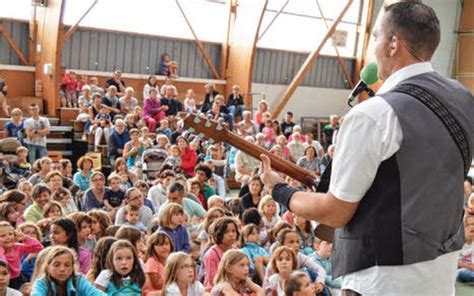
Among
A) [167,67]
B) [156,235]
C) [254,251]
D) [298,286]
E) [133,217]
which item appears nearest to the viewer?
[298,286]

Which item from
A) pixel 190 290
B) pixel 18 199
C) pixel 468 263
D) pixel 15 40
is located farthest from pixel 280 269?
pixel 15 40

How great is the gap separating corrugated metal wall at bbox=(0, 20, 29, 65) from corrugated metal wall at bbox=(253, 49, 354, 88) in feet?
19.1

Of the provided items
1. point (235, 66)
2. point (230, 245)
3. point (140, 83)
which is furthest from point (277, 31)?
point (230, 245)

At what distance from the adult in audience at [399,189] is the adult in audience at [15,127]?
32.9 feet

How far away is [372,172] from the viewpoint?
5.21ft

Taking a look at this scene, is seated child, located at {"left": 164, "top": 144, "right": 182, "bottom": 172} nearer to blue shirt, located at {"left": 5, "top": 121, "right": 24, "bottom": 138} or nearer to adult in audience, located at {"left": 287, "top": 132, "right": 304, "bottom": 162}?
adult in audience, located at {"left": 287, "top": 132, "right": 304, "bottom": 162}

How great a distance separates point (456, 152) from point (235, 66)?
14754 mm

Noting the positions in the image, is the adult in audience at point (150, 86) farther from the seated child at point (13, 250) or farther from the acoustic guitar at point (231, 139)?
the acoustic guitar at point (231, 139)

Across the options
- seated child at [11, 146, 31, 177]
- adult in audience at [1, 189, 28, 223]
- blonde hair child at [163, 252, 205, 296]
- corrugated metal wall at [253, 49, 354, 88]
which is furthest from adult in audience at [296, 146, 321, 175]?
corrugated metal wall at [253, 49, 354, 88]

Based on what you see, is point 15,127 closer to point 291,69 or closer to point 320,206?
point 291,69

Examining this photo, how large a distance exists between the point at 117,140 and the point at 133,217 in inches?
180

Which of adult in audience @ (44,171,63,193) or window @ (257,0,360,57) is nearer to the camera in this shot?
adult in audience @ (44,171,63,193)

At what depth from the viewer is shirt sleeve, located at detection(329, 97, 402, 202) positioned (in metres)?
1.58

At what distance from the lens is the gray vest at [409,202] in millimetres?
1594
